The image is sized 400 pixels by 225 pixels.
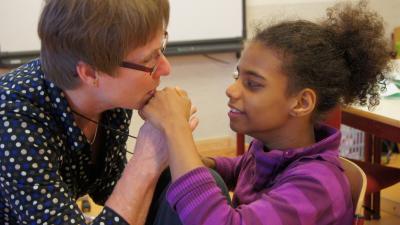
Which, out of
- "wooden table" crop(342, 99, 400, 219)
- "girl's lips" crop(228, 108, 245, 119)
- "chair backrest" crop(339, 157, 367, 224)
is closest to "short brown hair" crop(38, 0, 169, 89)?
"girl's lips" crop(228, 108, 245, 119)

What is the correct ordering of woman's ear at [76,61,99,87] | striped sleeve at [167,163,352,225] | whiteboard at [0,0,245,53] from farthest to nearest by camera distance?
whiteboard at [0,0,245,53], woman's ear at [76,61,99,87], striped sleeve at [167,163,352,225]

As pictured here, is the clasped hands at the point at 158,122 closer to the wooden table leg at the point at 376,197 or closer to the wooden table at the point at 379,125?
the wooden table at the point at 379,125

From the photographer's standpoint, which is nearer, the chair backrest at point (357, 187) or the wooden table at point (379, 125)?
the chair backrest at point (357, 187)

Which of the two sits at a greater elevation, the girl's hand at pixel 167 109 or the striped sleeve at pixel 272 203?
the girl's hand at pixel 167 109

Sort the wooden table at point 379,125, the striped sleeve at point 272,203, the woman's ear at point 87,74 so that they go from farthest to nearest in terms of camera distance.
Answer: the wooden table at point 379,125, the woman's ear at point 87,74, the striped sleeve at point 272,203

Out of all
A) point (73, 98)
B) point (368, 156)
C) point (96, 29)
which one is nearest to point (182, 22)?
point (368, 156)

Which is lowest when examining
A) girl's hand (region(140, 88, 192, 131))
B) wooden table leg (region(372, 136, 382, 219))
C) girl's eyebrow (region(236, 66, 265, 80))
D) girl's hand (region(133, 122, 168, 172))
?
wooden table leg (region(372, 136, 382, 219))

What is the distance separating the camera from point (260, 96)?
119 cm

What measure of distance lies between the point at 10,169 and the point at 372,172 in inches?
55.8

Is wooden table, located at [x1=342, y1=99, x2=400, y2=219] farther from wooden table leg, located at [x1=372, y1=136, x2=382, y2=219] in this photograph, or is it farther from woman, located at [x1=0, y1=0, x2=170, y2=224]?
woman, located at [x1=0, y1=0, x2=170, y2=224]

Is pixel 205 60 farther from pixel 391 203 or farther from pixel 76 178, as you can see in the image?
pixel 76 178

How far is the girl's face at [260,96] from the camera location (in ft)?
3.89

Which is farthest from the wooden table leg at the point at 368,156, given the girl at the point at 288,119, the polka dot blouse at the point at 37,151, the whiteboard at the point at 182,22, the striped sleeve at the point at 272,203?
the polka dot blouse at the point at 37,151

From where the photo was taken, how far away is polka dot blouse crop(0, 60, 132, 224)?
1106 millimetres
